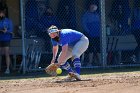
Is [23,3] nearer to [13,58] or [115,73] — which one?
[13,58]

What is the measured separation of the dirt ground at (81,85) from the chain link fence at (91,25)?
2.42 m

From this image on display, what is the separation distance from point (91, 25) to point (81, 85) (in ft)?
15.8

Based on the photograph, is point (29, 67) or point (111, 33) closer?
point (29, 67)

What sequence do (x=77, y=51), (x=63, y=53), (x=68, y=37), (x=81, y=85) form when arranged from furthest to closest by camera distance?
1. (x=77, y=51)
2. (x=68, y=37)
3. (x=63, y=53)
4. (x=81, y=85)

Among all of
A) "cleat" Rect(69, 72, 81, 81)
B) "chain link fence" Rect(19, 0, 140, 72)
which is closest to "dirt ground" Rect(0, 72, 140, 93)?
"cleat" Rect(69, 72, 81, 81)

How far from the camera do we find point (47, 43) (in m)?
16.2

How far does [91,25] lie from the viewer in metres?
16.2

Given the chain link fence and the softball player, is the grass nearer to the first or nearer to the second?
the chain link fence

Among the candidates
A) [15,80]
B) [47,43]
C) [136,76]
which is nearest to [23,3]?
[47,43]

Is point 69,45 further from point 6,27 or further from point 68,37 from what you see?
point 6,27

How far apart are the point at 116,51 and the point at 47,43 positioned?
250 cm

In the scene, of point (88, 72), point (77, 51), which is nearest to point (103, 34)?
point (88, 72)

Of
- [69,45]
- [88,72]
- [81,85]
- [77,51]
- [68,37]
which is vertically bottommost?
[88,72]

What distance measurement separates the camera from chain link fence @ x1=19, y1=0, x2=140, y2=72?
16156mm
